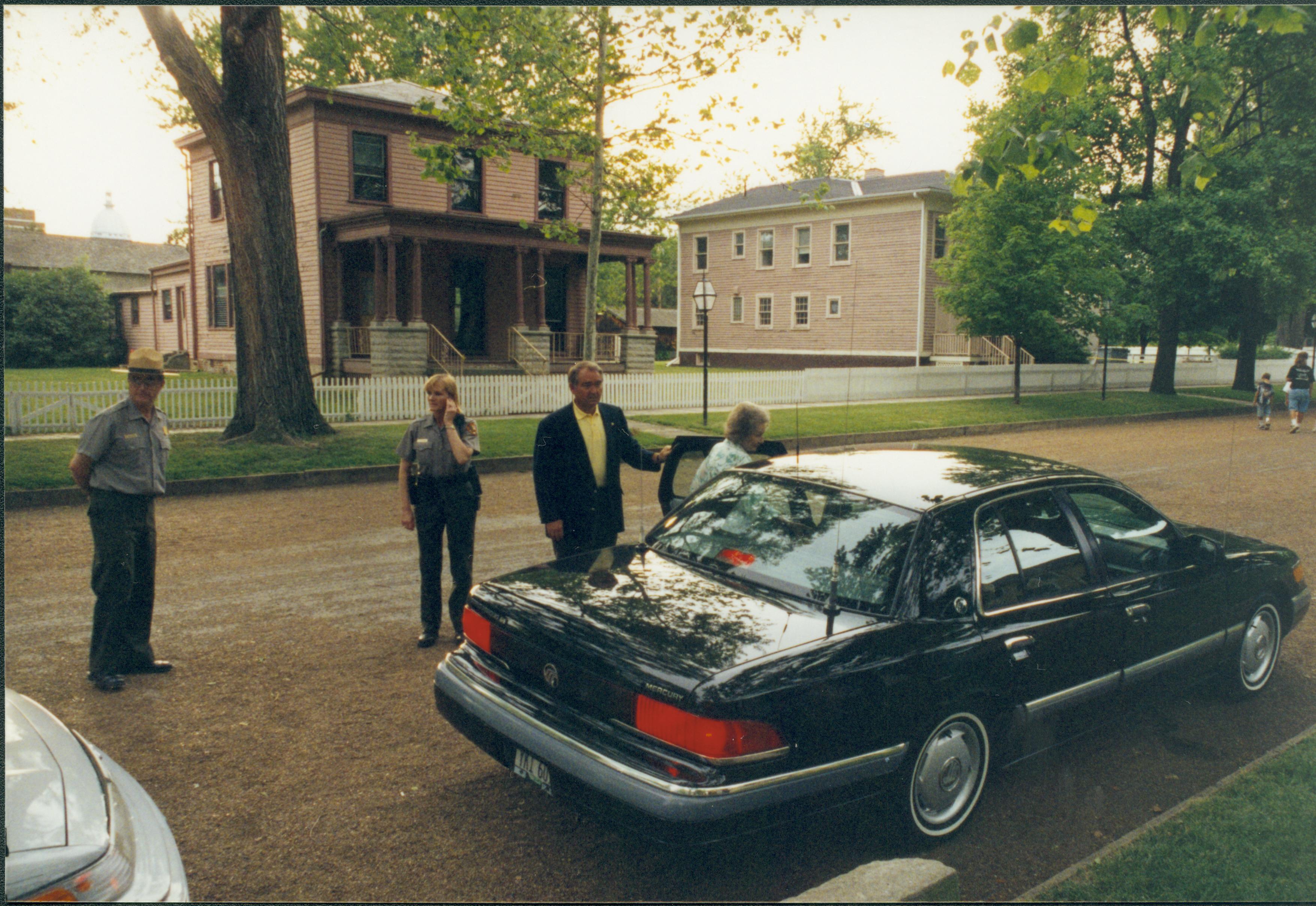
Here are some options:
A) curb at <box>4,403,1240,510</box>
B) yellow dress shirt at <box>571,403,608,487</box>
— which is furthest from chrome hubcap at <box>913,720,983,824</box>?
yellow dress shirt at <box>571,403,608,487</box>

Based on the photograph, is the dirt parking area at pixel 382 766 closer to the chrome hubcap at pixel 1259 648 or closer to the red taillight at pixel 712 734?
the chrome hubcap at pixel 1259 648

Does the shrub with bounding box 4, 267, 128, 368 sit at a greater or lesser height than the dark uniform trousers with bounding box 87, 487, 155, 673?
greater

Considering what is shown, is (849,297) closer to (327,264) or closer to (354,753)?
(327,264)

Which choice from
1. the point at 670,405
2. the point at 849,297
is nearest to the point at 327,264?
the point at 670,405

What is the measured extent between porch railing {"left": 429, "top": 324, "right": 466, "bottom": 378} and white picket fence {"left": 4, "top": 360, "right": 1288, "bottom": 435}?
847 millimetres

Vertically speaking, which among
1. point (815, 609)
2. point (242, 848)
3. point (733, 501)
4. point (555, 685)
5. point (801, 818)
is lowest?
point (242, 848)

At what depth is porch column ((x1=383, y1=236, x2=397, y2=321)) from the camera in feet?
77.4

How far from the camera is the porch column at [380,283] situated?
2386 cm

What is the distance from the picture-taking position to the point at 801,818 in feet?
10.3

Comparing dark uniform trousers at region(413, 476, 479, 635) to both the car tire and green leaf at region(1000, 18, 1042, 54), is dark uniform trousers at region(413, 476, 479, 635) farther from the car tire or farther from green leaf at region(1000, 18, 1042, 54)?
the car tire

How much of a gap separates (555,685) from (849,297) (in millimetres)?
36442

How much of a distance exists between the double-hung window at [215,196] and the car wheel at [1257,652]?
29592mm

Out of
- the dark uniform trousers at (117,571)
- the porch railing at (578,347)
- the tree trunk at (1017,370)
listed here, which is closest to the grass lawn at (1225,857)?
the dark uniform trousers at (117,571)

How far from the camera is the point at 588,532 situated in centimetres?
555
